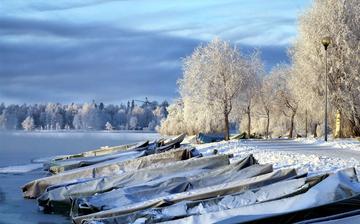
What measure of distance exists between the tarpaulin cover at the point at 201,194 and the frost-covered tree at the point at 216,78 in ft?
111

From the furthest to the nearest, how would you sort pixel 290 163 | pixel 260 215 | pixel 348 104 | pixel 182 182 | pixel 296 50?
1. pixel 296 50
2. pixel 348 104
3. pixel 290 163
4. pixel 182 182
5. pixel 260 215

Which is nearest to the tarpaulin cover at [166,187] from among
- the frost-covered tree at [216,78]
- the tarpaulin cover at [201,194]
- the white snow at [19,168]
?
the tarpaulin cover at [201,194]

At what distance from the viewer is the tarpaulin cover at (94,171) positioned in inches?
813

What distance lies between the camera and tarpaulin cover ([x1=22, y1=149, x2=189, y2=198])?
813 inches

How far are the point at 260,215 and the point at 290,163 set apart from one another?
9.02 metres

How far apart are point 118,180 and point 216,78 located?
30.9 metres

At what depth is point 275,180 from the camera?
13391 millimetres

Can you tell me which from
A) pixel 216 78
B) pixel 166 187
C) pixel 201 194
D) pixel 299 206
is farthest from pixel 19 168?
pixel 299 206

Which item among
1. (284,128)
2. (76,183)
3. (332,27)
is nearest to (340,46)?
(332,27)

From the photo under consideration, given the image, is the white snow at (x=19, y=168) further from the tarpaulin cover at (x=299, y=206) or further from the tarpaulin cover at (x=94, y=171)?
the tarpaulin cover at (x=299, y=206)

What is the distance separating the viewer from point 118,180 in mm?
18297

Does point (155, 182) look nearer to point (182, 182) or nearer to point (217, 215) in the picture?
point (182, 182)

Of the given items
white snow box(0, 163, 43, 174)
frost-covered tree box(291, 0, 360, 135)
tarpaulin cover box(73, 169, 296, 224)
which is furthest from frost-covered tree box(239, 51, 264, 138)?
tarpaulin cover box(73, 169, 296, 224)

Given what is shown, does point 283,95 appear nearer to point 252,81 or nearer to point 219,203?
point 252,81
